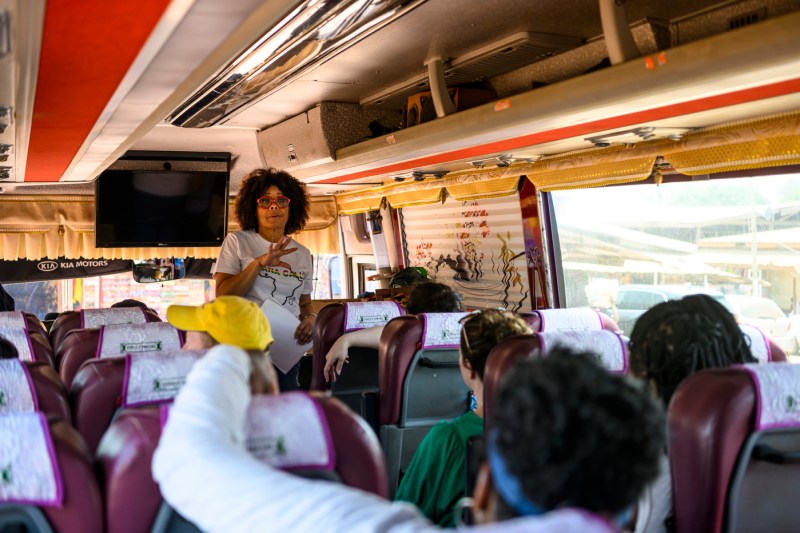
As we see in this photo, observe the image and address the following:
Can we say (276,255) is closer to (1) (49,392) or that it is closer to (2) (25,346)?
(2) (25,346)

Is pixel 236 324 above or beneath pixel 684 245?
beneath

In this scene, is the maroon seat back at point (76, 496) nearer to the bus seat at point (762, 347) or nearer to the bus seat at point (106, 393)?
the bus seat at point (106, 393)

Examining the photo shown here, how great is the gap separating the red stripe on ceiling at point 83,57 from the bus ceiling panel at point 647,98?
1.87 m

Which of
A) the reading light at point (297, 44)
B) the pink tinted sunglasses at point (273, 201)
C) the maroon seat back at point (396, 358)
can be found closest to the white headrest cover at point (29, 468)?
the reading light at point (297, 44)

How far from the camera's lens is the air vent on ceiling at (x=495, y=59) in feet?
15.1

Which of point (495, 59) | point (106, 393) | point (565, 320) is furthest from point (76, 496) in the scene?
point (495, 59)

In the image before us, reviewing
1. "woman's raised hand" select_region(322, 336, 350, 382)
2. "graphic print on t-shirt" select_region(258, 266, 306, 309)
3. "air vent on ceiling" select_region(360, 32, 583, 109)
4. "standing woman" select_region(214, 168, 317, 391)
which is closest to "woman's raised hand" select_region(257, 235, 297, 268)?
"standing woman" select_region(214, 168, 317, 391)

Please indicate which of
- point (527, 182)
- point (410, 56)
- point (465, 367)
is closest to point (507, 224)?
point (527, 182)

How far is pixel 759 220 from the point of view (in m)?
4.55

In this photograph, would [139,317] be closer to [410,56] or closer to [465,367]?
[410,56]

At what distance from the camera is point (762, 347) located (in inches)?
120

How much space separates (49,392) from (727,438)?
77.3 inches

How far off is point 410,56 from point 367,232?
15.8ft

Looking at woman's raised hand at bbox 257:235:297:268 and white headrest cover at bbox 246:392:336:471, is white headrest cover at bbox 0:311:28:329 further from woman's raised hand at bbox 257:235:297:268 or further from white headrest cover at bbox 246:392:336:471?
white headrest cover at bbox 246:392:336:471
